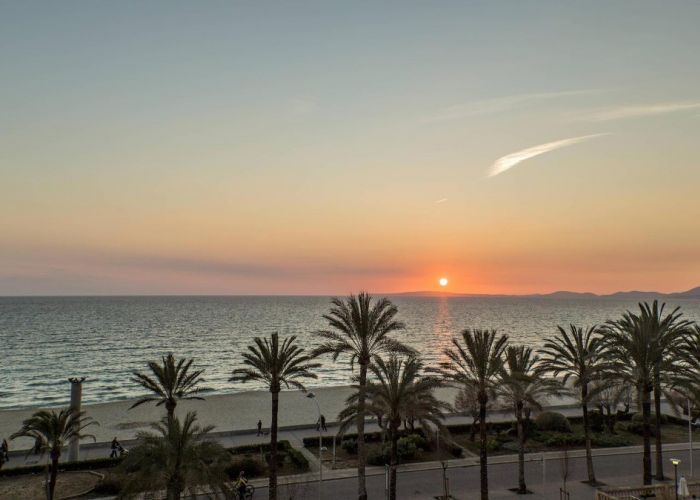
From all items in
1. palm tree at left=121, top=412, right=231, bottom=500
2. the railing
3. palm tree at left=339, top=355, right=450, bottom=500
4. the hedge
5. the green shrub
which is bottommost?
the hedge

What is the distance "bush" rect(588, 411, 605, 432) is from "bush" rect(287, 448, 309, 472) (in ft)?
85.0

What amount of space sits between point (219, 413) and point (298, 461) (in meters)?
26.5

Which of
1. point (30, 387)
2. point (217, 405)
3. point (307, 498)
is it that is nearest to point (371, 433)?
point (307, 498)

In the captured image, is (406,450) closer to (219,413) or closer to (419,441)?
(419,441)

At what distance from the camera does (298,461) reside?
3466 cm

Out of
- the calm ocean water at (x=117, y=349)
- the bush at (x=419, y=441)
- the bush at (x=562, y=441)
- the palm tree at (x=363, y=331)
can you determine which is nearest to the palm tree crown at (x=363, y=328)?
the palm tree at (x=363, y=331)

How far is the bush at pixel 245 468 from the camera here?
1281 inches

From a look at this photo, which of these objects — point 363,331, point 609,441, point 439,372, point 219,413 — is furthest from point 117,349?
point 439,372

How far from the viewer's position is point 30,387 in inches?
2950

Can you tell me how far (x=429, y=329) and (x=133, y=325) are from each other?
98.7m

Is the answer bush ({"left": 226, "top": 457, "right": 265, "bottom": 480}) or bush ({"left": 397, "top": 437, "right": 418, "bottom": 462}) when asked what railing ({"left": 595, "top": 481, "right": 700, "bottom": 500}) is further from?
bush ({"left": 226, "top": 457, "right": 265, "bottom": 480})

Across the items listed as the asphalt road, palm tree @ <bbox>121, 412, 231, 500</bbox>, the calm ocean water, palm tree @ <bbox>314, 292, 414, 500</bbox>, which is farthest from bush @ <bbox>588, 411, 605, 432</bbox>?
the calm ocean water

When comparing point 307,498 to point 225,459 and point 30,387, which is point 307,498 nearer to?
point 225,459

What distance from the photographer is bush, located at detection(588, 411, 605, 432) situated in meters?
45.5
